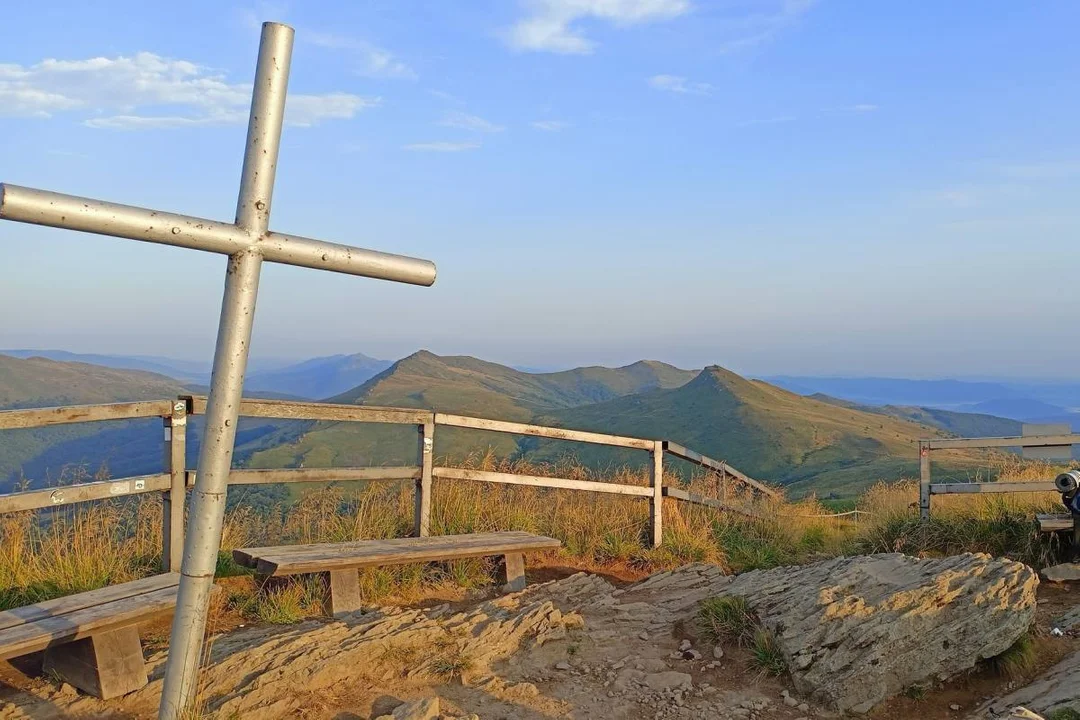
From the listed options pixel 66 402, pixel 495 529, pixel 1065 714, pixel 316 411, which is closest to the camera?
pixel 1065 714

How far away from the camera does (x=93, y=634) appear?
414 centimetres

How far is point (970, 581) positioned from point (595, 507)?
4274 mm

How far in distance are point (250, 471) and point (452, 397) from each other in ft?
298

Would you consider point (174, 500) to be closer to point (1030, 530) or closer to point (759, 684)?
point (759, 684)

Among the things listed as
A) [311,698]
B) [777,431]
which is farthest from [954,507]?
[777,431]

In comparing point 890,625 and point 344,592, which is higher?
point 890,625

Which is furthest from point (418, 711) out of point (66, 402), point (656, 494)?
point (66, 402)

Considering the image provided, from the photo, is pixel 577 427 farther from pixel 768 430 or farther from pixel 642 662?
pixel 642 662

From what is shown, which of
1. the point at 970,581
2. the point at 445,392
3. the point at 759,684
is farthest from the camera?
the point at 445,392

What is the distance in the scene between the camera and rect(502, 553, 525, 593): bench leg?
692 cm

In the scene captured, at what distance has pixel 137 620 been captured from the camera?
14.1 ft

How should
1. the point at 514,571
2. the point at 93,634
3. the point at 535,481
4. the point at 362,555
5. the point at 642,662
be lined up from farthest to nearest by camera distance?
the point at 535,481 → the point at 514,571 → the point at 362,555 → the point at 642,662 → the point at 93,634

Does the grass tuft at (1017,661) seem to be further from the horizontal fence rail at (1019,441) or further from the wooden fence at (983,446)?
the horizontal fence rail at (1019,441)

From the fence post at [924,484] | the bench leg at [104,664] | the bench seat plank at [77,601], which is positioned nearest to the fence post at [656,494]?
the fence post at [924,484]
